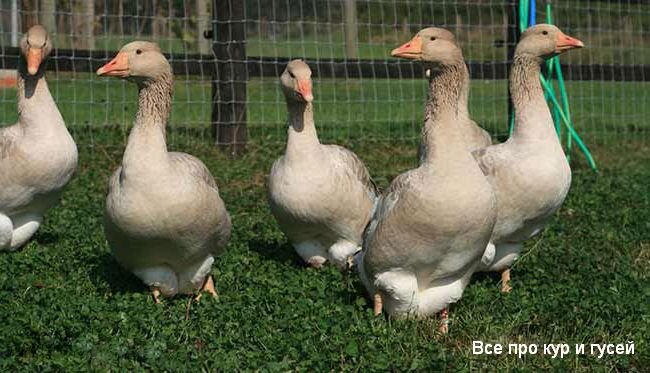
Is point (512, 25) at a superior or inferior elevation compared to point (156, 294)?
superior

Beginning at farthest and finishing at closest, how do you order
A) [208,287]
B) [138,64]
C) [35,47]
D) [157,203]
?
[35,47]
[208,287]
[138,64]
[157,203]

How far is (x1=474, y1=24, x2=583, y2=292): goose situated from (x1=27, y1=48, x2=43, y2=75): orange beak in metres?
3.29

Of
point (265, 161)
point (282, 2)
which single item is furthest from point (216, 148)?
point (282, 2)

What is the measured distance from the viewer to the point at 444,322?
5.67 metres

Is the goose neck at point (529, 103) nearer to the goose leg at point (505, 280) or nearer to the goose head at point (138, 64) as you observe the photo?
the goose leg at point (505, 280)

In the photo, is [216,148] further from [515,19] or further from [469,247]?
[469,247]

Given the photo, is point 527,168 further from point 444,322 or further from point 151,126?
point 151,126

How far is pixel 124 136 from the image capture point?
11906 mm

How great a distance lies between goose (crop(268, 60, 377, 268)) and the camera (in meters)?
7.01

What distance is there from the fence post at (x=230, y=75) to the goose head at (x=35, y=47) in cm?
400

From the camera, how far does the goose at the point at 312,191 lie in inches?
276

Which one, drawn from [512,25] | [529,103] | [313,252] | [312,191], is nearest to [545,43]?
[529,103]

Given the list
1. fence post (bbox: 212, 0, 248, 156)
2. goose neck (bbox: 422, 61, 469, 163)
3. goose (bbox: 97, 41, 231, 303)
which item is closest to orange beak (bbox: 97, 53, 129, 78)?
goose (bbox: 97, 41, 231, 303)

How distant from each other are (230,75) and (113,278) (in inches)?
196
